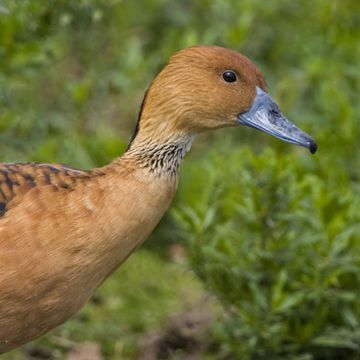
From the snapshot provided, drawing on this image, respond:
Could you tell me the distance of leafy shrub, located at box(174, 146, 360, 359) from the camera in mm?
5648

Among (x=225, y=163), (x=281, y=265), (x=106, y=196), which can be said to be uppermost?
(x=225, y=163)

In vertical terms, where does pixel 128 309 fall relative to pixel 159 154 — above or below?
below

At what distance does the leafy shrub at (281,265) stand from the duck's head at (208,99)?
54cm

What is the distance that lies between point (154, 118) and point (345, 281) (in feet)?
4.57

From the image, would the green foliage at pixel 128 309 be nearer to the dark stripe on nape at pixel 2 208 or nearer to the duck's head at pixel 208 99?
the duck's head at pixel 208 99

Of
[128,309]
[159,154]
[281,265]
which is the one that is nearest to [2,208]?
[159,154]

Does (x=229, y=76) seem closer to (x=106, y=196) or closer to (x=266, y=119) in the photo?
(x=266, y=119)

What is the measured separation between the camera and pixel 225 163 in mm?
6586

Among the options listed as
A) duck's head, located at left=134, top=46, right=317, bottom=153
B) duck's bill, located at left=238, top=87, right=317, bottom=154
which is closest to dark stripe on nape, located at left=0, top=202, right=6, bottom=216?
duck's head, located at left=134, top=46, right=317, bottom=153

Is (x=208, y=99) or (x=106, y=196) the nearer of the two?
(x=106, y=196)

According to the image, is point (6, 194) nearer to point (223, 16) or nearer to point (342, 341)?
point (342, 341)

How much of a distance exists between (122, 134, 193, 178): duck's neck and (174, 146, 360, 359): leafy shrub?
2.40 ft

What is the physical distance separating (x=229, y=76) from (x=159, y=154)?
17.2 inches

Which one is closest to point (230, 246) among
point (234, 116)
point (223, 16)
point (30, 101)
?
point (234, 116)
